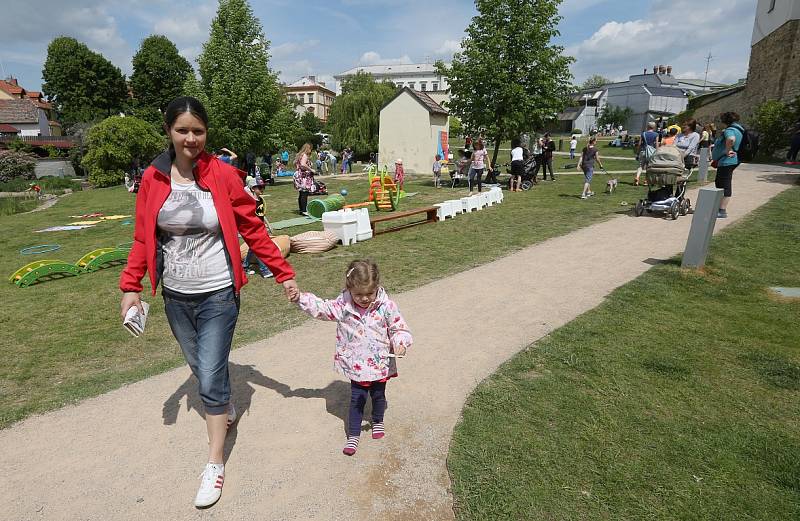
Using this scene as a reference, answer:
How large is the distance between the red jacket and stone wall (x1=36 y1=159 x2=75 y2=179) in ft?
151

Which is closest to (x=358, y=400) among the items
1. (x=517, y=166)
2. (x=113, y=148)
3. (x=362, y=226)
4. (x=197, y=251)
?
(x=197, y=251)

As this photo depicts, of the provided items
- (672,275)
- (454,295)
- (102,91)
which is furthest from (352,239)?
(102,91)

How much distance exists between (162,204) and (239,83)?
23.9 m

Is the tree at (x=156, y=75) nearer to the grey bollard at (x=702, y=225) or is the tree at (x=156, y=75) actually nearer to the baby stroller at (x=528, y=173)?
the baby stroller at (x=528, y=173)

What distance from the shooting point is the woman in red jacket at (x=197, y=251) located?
2680 mm

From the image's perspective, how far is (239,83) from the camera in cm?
2381

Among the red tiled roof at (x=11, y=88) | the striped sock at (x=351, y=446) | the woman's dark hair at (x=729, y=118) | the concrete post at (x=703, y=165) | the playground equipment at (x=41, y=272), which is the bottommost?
the playground equipment at (x=41, y=272)

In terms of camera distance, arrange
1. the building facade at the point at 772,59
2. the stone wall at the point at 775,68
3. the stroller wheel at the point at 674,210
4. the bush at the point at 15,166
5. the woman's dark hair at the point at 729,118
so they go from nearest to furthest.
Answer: the woman's dark hair at the point at 729,118 < the stroller wheel at the point at 674,210 < the stone wall at the point at 775,68 < the building facade at the point at 772,59 < the bush at the point at 15,166

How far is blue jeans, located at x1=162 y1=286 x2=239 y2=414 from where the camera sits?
2.81 metres

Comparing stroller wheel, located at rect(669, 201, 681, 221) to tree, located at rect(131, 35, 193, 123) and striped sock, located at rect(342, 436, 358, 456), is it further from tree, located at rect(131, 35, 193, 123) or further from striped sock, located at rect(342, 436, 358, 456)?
tree, located at rect(131, 35, 193, 123)

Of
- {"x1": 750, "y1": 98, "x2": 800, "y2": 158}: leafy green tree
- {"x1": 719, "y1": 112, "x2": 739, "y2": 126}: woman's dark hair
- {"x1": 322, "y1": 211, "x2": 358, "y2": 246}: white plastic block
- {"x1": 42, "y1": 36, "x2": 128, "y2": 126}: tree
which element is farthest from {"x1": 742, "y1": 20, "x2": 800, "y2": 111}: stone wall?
{"x1": 42, "y1": 36, "x2": 128, "y2": 126}: tree

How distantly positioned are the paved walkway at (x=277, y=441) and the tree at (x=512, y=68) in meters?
14.0

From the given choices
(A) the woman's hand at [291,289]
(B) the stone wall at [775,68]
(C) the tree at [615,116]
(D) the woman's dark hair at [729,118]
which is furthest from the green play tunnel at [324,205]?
(C) the tree at [615,116]

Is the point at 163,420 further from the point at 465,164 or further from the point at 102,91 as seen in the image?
the point at 102,91
